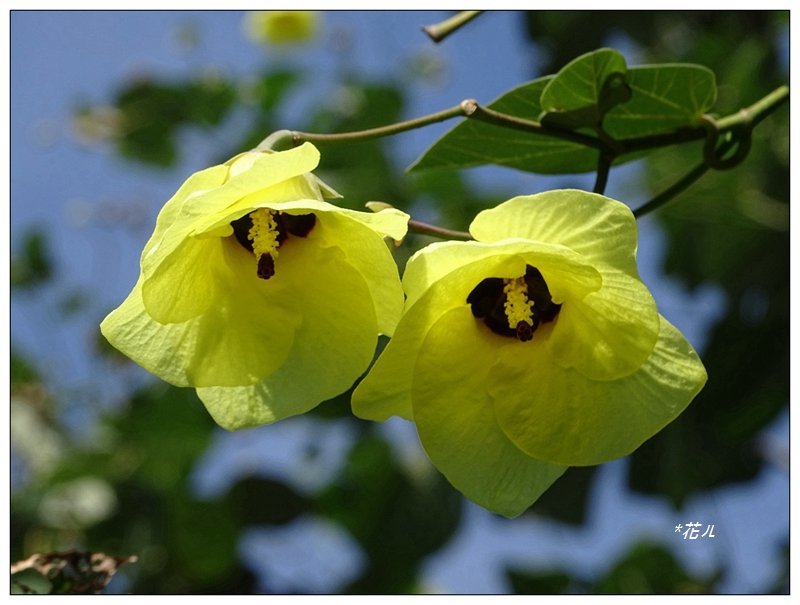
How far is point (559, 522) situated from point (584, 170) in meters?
1.30

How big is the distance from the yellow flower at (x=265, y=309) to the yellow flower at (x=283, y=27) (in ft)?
8.68

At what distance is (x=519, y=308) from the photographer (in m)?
0.98

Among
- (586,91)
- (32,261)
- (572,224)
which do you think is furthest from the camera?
(32,261)

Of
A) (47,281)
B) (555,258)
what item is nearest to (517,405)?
(555,258)

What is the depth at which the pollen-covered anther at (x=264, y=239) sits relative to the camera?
99 centimetres

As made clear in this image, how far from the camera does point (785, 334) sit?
85.7 inches

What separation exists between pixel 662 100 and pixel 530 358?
0.40 metres

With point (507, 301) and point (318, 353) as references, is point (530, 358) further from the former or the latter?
point (318, 353)

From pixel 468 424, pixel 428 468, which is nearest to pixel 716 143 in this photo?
pixel 468 424

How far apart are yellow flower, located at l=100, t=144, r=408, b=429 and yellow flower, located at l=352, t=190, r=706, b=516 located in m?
0.05

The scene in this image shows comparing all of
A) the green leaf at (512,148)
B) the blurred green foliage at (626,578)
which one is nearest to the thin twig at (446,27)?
the green leaf at (512,148)

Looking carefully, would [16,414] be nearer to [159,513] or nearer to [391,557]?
[159,513]

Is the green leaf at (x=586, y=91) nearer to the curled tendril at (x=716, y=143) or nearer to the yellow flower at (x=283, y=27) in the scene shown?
the curled tendril at (x=716, y=143)

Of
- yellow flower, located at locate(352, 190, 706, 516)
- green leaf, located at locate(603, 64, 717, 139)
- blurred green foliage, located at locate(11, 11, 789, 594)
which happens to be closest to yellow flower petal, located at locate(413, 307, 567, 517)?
yellow flower, located at locate(352, 190, 706, 516)
